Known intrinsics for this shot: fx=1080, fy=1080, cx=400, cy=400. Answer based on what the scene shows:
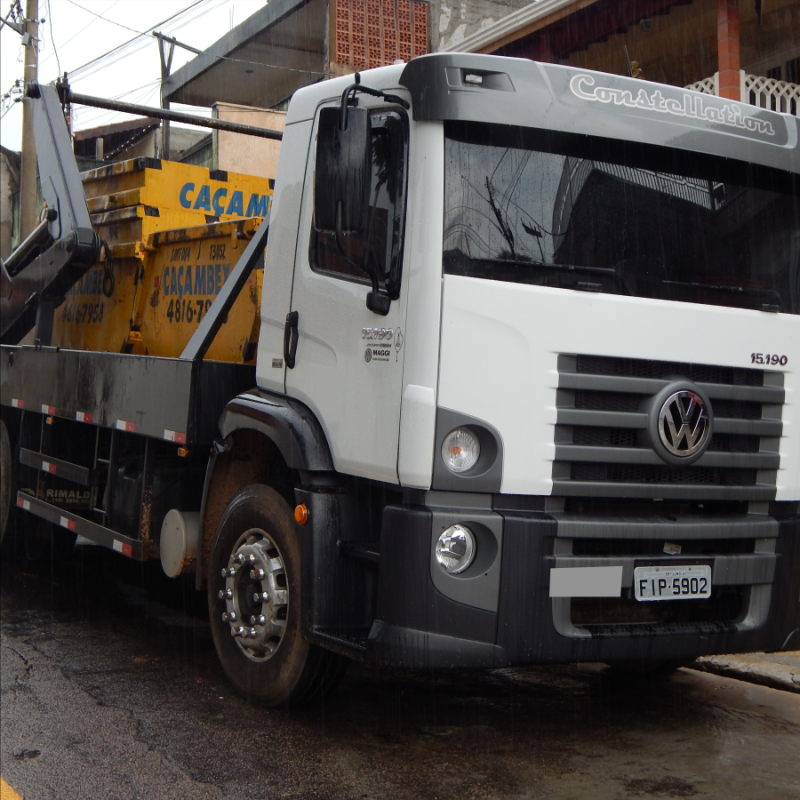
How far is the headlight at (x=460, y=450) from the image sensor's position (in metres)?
4.02

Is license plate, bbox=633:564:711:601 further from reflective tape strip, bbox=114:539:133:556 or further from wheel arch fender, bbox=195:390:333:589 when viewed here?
reflective tape strip, bbox=114:539:133:556

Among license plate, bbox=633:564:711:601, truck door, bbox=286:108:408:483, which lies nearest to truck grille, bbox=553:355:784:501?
license plate, bbox=633:564:711:601

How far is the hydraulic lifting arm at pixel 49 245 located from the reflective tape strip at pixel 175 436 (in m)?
2.14

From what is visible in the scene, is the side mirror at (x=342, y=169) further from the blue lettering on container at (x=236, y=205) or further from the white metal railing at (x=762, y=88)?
the white metal railing at (x=762, y=88)

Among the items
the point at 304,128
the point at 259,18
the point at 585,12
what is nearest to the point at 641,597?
the point at 304,128

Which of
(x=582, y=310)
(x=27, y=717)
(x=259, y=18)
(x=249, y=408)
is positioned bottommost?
(x=27, y=717)

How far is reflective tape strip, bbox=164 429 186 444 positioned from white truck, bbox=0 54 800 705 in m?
0.55

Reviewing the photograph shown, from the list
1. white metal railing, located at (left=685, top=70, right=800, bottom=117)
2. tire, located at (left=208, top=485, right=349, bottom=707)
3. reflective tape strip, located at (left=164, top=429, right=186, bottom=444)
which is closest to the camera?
tire, located at (left=208, top=485, right=349, bottom=707)

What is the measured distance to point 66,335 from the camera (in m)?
7.92

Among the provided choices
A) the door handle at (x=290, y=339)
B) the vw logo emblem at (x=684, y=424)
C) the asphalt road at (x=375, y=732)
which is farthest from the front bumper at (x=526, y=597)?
the door handle at (x=290, y=339)

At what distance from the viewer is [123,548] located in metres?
6.14

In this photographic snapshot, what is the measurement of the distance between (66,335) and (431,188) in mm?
4611

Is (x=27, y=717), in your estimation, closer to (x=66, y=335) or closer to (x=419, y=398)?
(x=419, y=398)

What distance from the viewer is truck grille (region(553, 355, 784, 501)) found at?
4.14 meters
